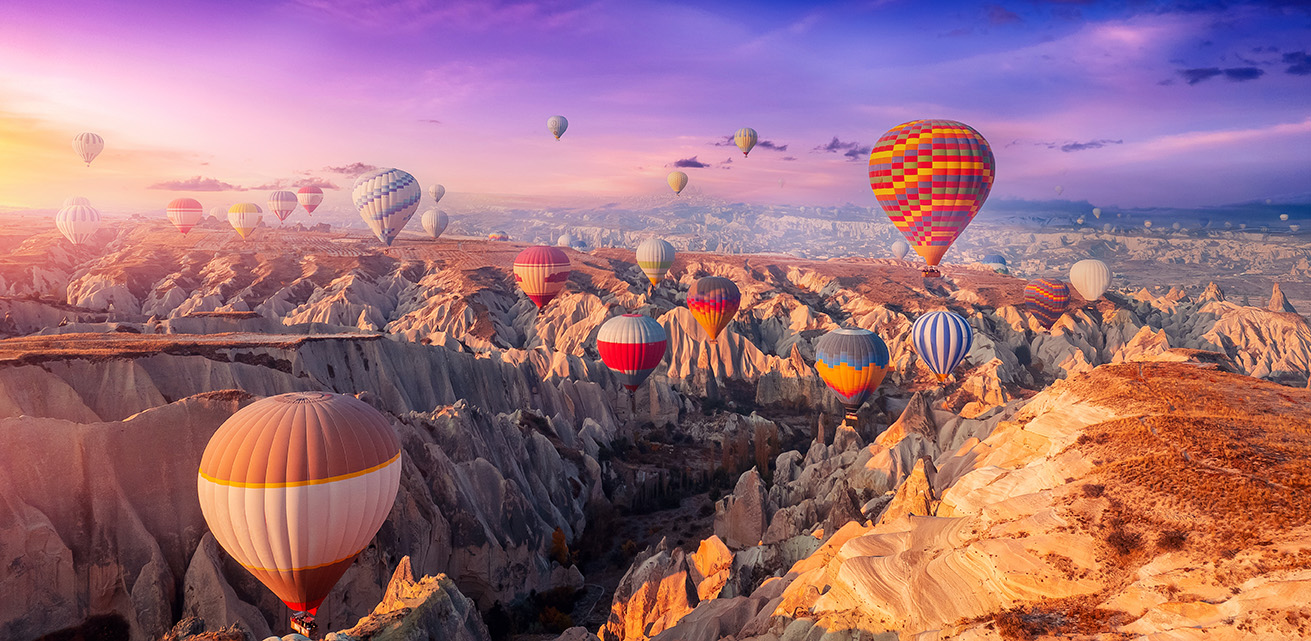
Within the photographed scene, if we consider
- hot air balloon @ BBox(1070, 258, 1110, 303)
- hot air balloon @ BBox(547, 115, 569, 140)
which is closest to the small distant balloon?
hot air balloon @ BBox(547, 115, 569, 140)

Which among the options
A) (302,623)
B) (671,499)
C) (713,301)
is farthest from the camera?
(713,301)

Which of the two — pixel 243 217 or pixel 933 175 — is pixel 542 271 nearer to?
pixel 933 175

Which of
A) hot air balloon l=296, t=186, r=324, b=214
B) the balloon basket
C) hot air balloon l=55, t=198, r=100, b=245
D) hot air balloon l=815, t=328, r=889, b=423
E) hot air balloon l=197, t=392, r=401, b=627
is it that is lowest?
the balloon basket

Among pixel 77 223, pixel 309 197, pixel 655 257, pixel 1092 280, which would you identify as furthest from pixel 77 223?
pixel 1092 280

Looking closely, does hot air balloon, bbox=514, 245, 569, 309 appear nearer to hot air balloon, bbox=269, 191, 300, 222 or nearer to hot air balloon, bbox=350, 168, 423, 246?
hot air balloon, bbox=350, 168, 423, 246

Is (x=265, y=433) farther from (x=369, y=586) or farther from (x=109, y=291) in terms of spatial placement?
(x=109, y=291)

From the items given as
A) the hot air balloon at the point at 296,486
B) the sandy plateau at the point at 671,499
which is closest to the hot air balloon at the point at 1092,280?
the sandy plateau at the point at 671,499
